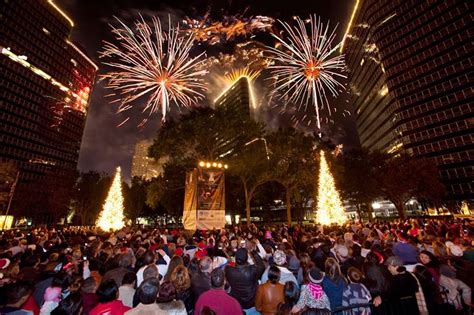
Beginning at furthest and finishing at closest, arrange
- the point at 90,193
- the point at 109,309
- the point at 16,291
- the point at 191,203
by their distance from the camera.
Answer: the point at 90,193 → the point at 191,203 → the point at 16,291 → the point at 109,309

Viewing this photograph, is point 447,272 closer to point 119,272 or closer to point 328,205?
point 119,272

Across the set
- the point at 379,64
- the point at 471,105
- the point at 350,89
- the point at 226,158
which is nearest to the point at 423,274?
the point at 226,158

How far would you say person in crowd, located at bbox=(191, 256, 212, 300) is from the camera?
475 centimetres

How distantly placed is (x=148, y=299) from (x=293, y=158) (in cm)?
2891

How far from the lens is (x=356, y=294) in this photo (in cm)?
429

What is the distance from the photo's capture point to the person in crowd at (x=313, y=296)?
12.8 feet

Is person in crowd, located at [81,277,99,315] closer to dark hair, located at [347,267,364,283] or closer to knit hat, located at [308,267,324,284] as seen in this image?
knit hat, located at [308,267,324,284]

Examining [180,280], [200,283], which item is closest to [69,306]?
[180,280]

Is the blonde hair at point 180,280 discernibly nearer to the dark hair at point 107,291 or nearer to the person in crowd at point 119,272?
the dark hair at point 107,291

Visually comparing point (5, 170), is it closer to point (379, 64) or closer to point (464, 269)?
point (464, 269)

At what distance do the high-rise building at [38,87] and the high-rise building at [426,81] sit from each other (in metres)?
98.4

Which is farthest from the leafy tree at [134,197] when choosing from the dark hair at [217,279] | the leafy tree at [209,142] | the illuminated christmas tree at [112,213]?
the dark hair at [217,279]

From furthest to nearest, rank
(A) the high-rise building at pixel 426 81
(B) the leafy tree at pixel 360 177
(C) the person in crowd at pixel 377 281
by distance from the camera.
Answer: (A) the high-rise building at pixel 426 81, (B) the leafy tree at pixel 360 177, (C) the person in crowd at pixel 377 281

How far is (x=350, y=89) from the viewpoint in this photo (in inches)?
4304
